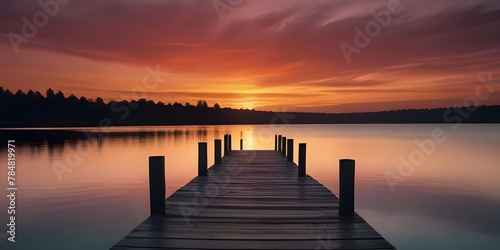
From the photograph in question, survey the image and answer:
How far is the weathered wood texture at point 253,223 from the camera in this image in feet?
15.3

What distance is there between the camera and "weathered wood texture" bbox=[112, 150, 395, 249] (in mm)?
4648

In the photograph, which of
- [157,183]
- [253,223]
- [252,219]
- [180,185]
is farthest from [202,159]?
[180,185]

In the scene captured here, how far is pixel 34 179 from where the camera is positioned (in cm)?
1908

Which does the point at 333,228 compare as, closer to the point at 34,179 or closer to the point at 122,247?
the point at 122,247

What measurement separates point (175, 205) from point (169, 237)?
1.93m

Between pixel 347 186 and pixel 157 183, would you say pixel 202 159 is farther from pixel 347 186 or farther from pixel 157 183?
pixel 347 186

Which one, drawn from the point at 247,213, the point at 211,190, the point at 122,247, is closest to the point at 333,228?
the point at 247,213

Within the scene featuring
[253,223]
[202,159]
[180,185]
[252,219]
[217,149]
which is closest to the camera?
[253,223]

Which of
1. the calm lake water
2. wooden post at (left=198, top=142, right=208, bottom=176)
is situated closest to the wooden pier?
wooden post at (left=198, top=142, right=208, bottom=176)

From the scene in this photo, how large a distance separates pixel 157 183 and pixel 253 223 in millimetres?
1763

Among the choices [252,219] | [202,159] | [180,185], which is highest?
[202,159]

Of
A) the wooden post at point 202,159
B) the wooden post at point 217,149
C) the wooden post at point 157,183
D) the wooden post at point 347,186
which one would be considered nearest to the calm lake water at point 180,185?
the wooden post at point 202,159

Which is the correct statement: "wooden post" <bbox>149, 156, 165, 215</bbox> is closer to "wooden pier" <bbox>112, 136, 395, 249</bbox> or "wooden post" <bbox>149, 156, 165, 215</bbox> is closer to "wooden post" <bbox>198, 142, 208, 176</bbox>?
"wooden pier" <bbox>112, 136, 395, 249</bbox>

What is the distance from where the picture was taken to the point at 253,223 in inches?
220
